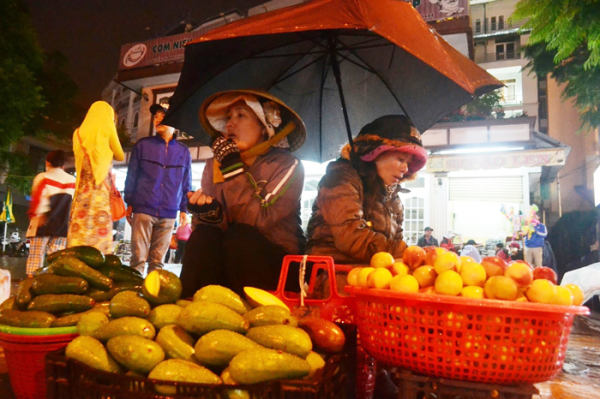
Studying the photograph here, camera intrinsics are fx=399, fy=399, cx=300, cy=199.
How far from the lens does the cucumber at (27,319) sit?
75.8 inches

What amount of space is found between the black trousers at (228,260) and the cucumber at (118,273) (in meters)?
0.32

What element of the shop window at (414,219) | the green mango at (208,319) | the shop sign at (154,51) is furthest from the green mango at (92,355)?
the shop sign at (154,51)

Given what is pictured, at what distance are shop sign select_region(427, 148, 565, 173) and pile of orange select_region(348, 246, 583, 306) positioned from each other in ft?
35.8

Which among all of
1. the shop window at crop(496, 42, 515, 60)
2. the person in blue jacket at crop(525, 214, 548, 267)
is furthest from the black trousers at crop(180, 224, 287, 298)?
the shop window at crop(496, 42, 515, 60)

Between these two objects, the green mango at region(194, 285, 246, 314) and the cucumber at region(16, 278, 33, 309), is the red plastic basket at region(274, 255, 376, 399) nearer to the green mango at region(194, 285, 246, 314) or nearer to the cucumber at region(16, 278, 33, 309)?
the green mango at region(194, 285, 246, 314)

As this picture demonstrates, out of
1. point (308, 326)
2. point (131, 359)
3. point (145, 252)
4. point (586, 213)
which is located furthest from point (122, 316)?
point (586, 213)

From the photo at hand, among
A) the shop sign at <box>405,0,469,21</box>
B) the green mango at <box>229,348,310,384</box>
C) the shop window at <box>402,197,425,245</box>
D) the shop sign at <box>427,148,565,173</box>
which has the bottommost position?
the green mango at <box>229,348,310,384</box>

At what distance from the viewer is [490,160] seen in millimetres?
11812

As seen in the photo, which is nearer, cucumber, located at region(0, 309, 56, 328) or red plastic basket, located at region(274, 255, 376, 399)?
cucumber, located at region(0, 309, 56, 328)

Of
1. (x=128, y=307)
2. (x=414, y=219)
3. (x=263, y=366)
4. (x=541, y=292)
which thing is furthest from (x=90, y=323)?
(x=414, y=219)

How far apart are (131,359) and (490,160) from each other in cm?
1218

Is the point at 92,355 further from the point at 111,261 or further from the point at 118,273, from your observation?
the point at 111,261

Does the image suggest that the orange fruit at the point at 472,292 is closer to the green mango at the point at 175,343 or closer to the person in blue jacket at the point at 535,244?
the green mango at the point at 175,343

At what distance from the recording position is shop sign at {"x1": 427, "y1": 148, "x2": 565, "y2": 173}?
36.4 ft
